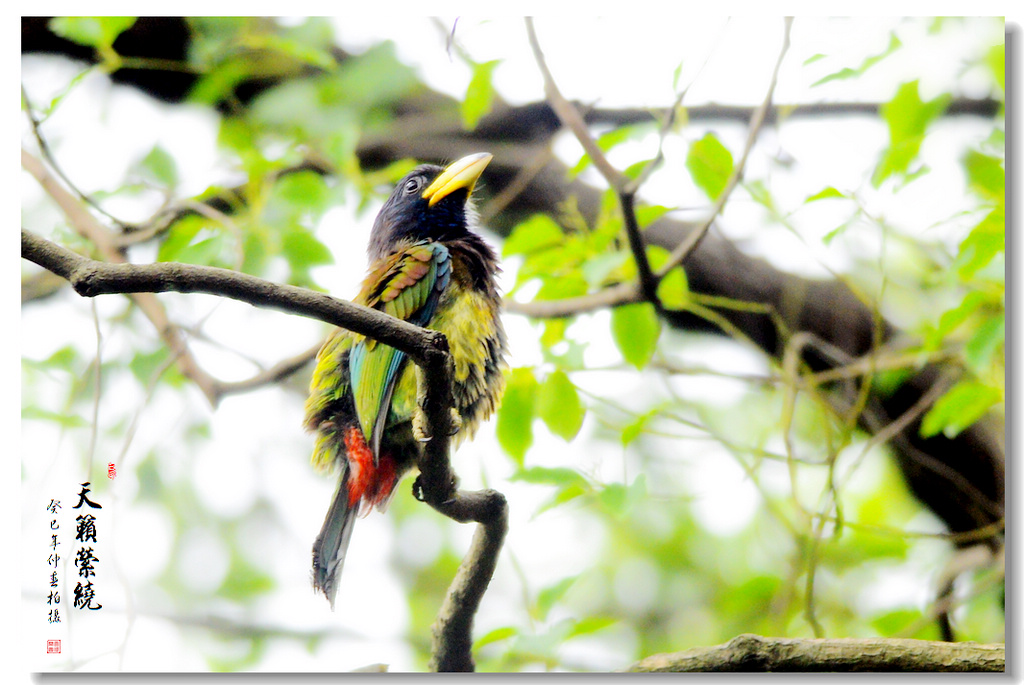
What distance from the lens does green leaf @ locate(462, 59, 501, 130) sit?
1.90 m

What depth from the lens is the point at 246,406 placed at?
1.96 m

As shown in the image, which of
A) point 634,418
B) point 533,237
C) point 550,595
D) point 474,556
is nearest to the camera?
point 474,556

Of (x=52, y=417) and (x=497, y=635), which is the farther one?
(x=52, y=417)

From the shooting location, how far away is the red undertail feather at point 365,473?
1675 millimetres

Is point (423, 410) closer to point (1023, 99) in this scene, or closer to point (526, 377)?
point (526, 377)

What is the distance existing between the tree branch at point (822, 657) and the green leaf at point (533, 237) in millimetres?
990

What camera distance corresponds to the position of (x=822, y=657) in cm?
172

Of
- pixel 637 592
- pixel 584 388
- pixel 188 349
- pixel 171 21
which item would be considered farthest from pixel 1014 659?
pixel 171 21

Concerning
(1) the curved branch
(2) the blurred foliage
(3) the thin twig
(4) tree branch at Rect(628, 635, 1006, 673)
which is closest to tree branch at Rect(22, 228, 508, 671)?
(1) the curved branch

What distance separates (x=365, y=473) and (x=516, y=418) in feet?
1.25

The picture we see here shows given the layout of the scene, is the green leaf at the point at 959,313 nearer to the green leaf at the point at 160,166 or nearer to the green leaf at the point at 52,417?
the green leaf at the point at 160,166

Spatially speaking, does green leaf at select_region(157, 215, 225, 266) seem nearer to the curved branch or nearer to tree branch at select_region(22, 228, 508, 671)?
tree branch at select_region(22, 228, 508, 671)

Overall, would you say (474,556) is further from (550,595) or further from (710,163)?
(710,163)

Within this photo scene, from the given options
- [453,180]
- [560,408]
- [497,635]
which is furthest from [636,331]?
[497,635]
